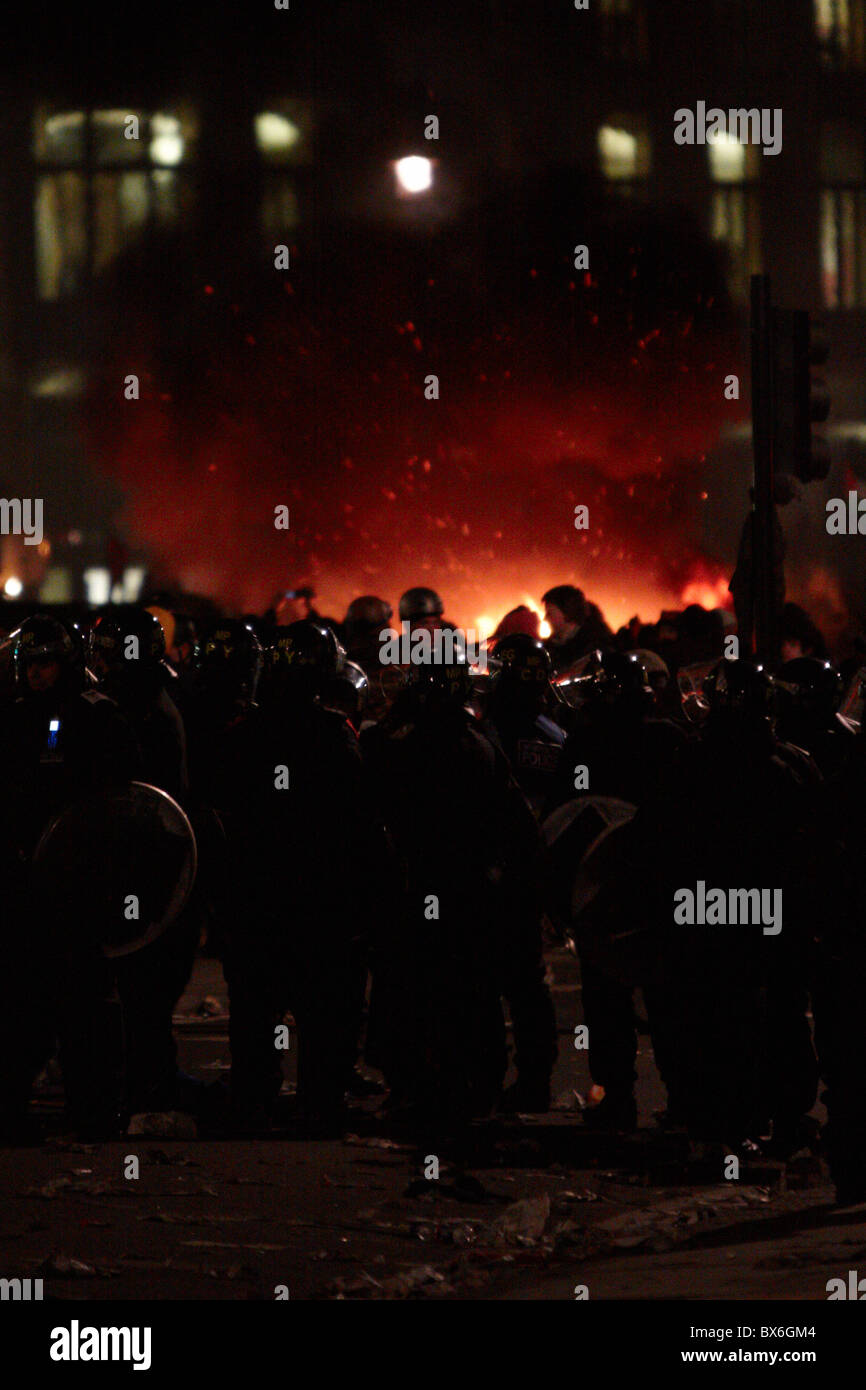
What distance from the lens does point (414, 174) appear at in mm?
43469

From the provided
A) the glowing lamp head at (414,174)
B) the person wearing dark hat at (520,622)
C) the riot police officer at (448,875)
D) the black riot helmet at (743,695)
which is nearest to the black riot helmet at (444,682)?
the riot police officer at (448,875)

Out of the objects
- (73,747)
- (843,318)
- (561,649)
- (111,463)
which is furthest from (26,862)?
(843,318)

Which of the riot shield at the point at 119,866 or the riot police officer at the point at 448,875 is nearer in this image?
the riot shield at the point at 119,866

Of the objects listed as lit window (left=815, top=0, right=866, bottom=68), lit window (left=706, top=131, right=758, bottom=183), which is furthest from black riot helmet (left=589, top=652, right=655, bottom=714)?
lit window (left=815, top=0, right=866, bottom=68)

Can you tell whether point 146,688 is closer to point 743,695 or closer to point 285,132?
point 743,695

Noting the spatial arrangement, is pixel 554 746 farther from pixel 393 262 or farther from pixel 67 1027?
pixel 393 262

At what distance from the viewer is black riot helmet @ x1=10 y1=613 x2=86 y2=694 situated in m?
8.91

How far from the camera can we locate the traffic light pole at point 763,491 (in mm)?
10367

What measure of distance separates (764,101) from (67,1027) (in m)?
43.9

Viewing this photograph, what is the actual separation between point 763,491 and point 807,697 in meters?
1.56

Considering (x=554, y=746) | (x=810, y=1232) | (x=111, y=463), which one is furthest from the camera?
(x=111, y=463)

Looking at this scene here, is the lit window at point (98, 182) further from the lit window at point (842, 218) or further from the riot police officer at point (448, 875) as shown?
the riot police officer at point (448, 875)

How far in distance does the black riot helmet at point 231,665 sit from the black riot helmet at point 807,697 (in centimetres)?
196

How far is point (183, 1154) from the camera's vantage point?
8453 millimetres
